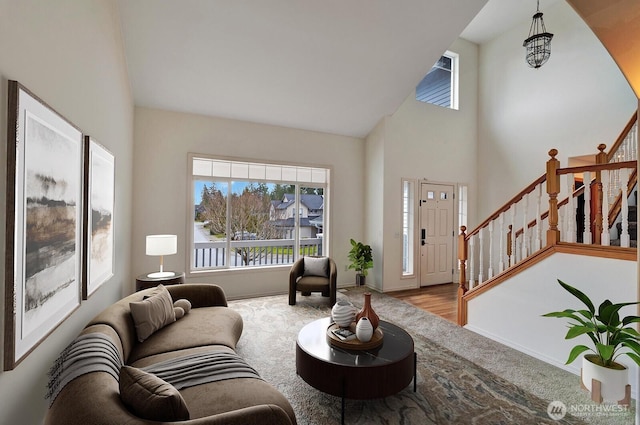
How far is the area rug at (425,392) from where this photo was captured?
84.4 inches

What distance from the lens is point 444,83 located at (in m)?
6.52

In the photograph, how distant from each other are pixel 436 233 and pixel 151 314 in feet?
17.3

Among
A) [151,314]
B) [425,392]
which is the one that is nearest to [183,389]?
[151,314]

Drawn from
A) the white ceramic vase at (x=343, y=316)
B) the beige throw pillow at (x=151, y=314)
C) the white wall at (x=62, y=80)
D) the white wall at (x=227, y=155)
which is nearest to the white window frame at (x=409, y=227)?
the white wall at (x=227, y=155)

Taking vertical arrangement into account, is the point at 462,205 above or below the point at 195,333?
above

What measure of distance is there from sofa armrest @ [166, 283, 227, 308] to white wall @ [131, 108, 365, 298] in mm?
1559

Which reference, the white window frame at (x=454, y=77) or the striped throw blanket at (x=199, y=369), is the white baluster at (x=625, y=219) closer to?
the striped throw blanket at (x=199, y=369)

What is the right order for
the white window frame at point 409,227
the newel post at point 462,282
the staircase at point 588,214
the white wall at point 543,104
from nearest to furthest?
the staircase at point 588,214
the newel post at point 462,282
the white wall at point 543,104
the white window frame at point 409,227

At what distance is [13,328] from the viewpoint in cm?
130

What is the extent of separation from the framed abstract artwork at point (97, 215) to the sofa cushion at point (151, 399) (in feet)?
4.10

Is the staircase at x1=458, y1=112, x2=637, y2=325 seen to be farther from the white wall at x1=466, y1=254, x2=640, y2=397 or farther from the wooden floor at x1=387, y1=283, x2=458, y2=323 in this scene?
the wooden floor at x1=387, y1=283, x2=458, y2=323

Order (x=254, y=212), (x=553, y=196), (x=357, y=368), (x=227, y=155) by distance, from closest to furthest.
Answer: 1. (x=357, y=368)
2. (x=553, y=196)
3. (x=227, y=155)
4. (x=254, y=212)

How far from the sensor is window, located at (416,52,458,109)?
20.8ft

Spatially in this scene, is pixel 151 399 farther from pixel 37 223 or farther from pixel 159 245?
pixel 159 245
